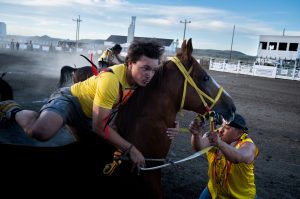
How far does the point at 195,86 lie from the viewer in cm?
282

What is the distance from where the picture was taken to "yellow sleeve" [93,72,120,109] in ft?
8.02

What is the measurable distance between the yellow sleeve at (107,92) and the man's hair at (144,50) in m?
0.28

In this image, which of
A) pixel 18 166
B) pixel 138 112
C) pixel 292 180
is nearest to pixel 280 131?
pixel 292 180

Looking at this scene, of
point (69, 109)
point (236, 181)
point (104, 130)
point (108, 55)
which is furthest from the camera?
point (108, 55)

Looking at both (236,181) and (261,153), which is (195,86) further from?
(261,153)

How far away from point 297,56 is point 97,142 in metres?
57.9

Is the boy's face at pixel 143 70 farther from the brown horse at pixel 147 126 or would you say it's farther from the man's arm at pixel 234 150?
the man's arm at pixel 234 150

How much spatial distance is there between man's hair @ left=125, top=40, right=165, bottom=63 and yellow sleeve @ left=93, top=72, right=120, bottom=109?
0.92 feet

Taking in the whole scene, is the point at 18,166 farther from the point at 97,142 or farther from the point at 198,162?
the point at 198,162

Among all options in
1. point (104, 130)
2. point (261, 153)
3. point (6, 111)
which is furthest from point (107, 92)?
point (261, 153)

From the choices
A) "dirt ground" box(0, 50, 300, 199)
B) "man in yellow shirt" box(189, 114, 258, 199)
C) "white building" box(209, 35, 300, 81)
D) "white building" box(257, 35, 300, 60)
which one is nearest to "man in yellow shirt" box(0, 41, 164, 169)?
"dirt ground" box(0, 50, 300, 199)

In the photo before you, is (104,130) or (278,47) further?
(278,47)

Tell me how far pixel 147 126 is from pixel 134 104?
9.8 inches

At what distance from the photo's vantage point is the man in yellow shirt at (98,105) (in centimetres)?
243
